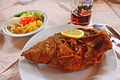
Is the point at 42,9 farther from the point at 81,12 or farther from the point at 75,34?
the point at 75,34

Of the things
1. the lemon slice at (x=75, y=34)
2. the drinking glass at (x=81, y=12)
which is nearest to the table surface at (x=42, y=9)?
the drinking glass at (x=81, y=12)

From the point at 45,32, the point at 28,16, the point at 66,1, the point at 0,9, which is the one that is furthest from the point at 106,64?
the point at 0,9

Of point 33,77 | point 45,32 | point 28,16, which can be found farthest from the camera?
point 28,16

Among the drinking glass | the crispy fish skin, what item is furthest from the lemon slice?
the drinking glass

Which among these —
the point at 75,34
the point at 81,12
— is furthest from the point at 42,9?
the point at 75,34

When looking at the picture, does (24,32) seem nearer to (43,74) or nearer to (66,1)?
(43,74)
